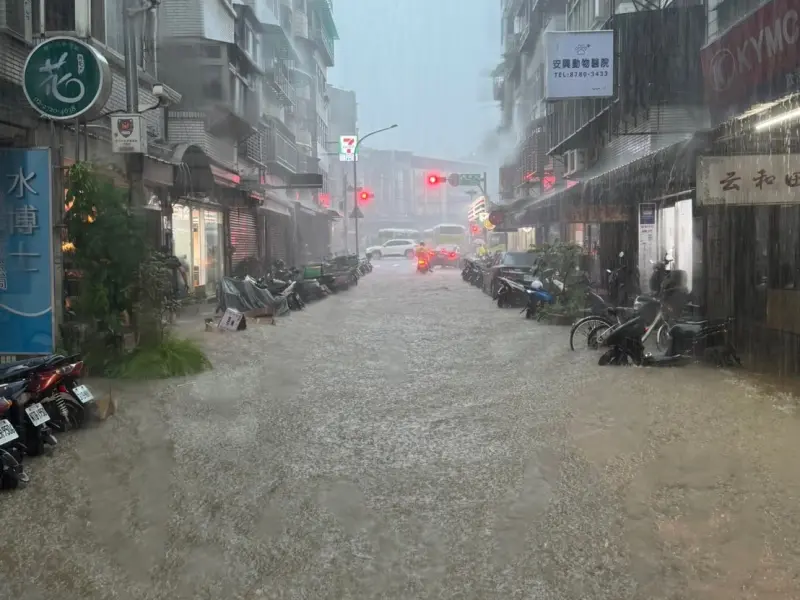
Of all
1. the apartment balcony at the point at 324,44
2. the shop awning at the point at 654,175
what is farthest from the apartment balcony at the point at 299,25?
the shop awning at the point at 654,175

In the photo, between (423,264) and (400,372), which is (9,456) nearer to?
(400,372)

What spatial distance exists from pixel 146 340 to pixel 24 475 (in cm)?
449

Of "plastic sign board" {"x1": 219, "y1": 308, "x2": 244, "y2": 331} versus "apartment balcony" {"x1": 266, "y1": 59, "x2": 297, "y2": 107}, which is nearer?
"plastic sign board" {"x1": 219, "y1": 308, "x2": 244, "y2": 331}

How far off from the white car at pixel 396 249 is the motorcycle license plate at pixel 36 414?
5880 centimetres

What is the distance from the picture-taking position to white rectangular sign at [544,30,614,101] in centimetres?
1755

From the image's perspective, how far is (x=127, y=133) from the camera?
A: 10.7 metres

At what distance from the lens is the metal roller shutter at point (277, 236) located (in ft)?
110

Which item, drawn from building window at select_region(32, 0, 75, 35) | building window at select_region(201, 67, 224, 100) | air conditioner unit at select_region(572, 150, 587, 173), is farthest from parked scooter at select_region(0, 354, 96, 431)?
air conditioner unit at select_region(572, 150, 587, 173)

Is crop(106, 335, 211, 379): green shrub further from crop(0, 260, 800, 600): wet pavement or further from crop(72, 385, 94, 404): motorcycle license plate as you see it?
crop(72, 385, 94, 404): motorcycle license plate

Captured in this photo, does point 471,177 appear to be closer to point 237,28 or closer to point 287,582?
point 237,28

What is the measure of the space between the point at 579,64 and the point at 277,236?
68.9 feet

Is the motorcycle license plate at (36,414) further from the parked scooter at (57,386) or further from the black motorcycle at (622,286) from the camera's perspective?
the black motorcycle at (622,286)

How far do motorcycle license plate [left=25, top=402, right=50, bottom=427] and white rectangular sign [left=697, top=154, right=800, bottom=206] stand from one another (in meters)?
7.63

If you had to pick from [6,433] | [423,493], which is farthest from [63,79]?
[423,493]
